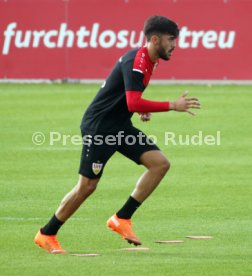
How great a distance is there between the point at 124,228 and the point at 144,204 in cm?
295

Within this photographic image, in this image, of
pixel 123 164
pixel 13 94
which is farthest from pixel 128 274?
pixel 13 94

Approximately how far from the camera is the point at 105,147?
11086 mm

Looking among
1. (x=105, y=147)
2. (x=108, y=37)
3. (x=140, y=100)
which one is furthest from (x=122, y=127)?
(x=108, y=37)

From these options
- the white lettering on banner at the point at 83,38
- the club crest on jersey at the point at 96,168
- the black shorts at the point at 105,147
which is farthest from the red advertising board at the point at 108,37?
the club crest on jersey at the point at 96,168

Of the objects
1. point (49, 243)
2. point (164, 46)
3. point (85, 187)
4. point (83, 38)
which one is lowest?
point (49, 243)

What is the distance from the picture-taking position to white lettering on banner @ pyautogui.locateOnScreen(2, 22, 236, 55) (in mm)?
30719

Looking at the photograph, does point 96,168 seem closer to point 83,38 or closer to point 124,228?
point 124,228

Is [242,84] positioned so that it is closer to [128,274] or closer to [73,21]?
[73,21]

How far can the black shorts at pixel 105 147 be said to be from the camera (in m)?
11.0

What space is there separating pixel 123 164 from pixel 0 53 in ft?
45.6

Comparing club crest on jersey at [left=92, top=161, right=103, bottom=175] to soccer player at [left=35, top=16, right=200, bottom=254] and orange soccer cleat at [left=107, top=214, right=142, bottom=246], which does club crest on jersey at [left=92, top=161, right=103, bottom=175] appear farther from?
orange soccer cleat at [left=107, top=214, right=142, bottom=246]

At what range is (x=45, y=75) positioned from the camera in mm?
31359

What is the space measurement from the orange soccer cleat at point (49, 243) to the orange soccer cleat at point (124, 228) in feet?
2.29

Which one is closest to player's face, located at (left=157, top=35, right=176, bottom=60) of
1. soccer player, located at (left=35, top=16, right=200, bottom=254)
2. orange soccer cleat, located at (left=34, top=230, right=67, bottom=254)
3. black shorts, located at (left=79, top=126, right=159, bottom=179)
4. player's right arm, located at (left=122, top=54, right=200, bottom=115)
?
soccer player, located at (left=35, top=16, right=200, bottom=254)
